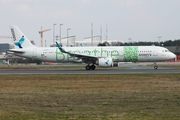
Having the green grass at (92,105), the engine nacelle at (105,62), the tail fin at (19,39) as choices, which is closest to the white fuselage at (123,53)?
the engine nacelle at (105,62)

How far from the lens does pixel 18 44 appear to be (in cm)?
5441

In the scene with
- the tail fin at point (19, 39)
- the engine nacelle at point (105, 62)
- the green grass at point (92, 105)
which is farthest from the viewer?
the tail fin at point (19, 39)

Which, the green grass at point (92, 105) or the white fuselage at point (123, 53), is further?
the white fuselage at point (123, 53)

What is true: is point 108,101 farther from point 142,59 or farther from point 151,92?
point 142,59

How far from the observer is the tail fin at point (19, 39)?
5434 centimetres

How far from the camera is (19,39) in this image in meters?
54.7

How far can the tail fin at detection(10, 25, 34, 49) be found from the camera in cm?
5434

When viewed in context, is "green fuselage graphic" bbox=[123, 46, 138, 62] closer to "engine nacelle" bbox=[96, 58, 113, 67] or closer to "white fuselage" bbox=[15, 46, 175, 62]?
"white fuselage" bbox=[15, 46, 175, 62]

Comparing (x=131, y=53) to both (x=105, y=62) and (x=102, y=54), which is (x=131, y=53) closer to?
(x=102, y=54)

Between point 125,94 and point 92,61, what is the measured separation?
29390 millimetres

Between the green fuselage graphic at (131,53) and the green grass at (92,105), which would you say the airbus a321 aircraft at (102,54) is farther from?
the green grass at (92,105)

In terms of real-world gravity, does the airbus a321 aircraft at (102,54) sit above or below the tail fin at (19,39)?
below

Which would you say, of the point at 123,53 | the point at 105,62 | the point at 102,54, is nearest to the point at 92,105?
the point at 105,62

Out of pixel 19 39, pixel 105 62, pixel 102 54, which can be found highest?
pixel 19 39
